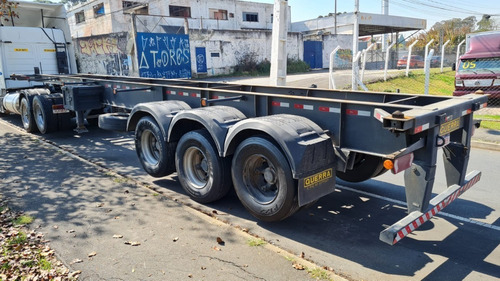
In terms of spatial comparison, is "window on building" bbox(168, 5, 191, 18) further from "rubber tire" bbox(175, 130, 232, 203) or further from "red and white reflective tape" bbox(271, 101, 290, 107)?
"red and white reflective tape" bbox(271, 101, 290, 107)

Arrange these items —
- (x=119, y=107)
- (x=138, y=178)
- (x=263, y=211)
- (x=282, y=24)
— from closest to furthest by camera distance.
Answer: (x=263, y=211), (x=138, y=178), (x=119, y=107), (x=282, y=24)

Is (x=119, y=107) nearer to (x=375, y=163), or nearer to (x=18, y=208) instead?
(x=18, y=208)

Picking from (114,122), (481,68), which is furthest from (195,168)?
(481,68)

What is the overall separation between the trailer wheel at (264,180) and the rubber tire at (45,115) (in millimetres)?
7442

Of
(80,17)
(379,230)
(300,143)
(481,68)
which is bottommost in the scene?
(379,230)

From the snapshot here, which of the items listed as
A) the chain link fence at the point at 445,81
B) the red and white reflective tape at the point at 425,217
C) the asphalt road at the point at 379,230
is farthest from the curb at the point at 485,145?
the red and white reflective tape at the point at 425,217

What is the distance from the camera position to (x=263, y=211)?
471cm

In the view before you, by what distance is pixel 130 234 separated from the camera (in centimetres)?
466

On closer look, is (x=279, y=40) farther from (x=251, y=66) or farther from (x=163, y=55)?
(x=251, y=66)

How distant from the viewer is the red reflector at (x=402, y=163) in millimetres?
3635

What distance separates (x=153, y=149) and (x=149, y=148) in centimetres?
8

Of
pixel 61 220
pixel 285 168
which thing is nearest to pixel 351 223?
pixel 285 168

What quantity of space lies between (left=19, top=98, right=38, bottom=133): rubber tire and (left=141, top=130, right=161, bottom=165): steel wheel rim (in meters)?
6.00

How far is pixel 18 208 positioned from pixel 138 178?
191 centimetres
